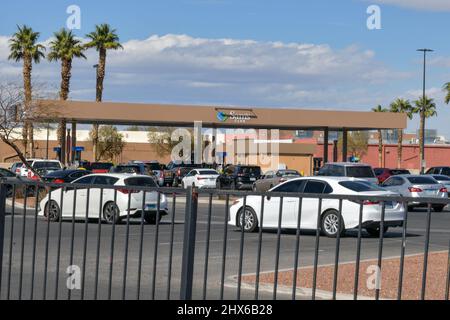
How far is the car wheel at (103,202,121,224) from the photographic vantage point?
7.87 metres

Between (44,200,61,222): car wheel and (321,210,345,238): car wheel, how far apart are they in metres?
2.59

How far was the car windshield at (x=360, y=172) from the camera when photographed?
41344mm

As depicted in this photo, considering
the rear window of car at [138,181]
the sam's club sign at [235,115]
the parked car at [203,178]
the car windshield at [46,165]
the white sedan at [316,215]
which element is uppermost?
the sam's club sign at [235,115]

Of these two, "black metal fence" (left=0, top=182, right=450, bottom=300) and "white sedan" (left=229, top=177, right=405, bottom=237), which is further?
"black metal fence" (left=0, top=182, right=450, bottom=300)

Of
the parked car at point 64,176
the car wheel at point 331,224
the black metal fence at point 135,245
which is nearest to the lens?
the car wheel at point 331,224

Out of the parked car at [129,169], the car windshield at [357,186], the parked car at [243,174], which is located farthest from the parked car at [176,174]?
the car windshield at [357,186]

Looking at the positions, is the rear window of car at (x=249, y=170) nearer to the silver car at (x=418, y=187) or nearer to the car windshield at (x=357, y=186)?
the silver car at (x=418, y=187)

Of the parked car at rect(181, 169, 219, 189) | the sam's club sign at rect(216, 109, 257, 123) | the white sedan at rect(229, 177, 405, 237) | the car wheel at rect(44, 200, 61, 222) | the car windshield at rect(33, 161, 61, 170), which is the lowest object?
the parked car at rect(181, 169, 219, 189)

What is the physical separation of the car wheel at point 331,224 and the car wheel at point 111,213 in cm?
182

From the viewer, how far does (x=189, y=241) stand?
22.8ft

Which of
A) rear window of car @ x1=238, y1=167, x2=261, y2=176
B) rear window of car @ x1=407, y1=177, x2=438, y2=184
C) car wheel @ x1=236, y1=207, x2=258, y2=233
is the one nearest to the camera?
car wheel @ x1=236, y1=207, x2=258, y2=233

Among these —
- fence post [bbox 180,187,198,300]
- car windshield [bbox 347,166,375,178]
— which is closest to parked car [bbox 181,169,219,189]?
car windshield [bbox 347,166,375,178]

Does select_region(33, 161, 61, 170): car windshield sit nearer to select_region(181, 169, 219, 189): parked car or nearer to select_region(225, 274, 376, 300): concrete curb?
select_region(181, 169, 219, 189): parked car
